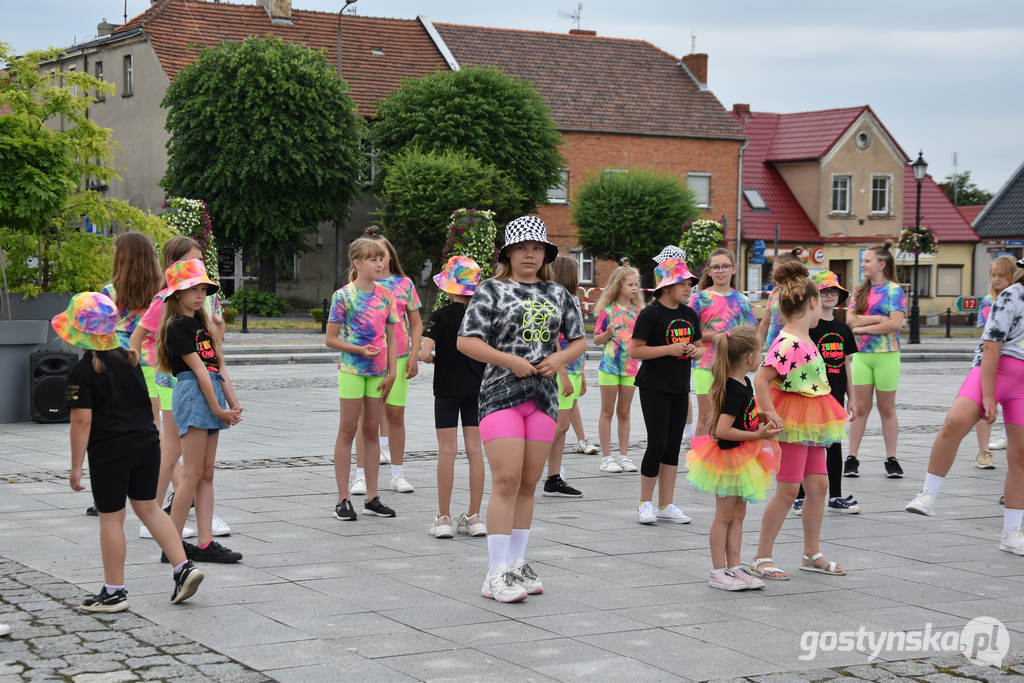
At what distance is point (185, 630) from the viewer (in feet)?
18.1

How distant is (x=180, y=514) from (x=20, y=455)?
17.3 ft

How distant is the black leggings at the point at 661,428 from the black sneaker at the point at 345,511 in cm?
197

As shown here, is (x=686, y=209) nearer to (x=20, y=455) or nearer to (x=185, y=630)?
(x=20, y=455)

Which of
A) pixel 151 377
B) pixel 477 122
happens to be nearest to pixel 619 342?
pixel 151 377

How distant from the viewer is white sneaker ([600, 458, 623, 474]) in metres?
10.8

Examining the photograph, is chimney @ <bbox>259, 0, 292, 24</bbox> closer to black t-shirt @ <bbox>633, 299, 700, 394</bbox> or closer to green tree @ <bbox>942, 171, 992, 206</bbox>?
black t-shirt @ <bbox>633, 299, 700, 394</bbox>

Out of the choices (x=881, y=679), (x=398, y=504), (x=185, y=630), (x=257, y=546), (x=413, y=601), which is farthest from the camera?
(x=398, y=504)

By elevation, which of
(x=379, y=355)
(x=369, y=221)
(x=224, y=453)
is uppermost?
(x=369, y=221)

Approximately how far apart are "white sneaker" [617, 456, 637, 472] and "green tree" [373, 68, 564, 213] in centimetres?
3285

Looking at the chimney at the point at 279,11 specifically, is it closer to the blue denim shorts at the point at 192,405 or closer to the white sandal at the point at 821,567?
the blue denim shorts at the point at 192,405

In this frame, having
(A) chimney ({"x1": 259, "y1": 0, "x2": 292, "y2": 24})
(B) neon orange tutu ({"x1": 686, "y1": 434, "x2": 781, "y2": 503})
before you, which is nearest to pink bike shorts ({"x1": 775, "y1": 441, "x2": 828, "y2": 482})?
(B) neon orange tutu ({"x1": 686, "y1": 434, "x2": 781, "y2": 503})

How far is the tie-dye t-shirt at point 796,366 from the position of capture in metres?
6.82

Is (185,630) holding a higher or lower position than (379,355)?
lower

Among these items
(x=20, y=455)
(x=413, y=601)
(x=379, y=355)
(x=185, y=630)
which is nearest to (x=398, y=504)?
(x=379, y=355)
